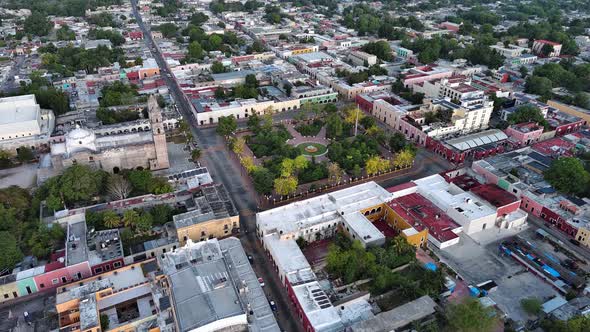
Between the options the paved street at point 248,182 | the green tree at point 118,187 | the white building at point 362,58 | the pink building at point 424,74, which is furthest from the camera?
the white building at point 362,58

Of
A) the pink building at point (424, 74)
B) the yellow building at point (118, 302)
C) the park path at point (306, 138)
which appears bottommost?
the park path at point (306, 138)

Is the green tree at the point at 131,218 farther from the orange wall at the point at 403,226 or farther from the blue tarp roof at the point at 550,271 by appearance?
the blue tarp roof at the point at 550,271

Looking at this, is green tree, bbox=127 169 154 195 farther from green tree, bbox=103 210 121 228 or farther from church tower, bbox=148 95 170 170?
green tree, bbox=103 210 121 228

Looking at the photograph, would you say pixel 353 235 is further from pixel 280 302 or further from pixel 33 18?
pixel 33 18

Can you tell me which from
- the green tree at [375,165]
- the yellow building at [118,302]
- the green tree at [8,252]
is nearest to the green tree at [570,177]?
the green tree at [375,165]

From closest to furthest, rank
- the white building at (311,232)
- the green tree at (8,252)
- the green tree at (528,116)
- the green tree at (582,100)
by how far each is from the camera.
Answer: the white building at (311,232), the green tree at (8,252), the green tree at (528,116), the green tree at (582,100)

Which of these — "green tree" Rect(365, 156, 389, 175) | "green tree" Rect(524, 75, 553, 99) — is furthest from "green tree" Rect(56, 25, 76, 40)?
"green tree" Rect(524, 75, 553, 99)

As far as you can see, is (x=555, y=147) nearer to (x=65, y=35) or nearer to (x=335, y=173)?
(x=335, y=173)
